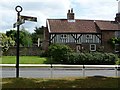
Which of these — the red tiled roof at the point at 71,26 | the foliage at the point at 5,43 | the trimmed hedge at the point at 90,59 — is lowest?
the trimmed hedge at the point at 90,59

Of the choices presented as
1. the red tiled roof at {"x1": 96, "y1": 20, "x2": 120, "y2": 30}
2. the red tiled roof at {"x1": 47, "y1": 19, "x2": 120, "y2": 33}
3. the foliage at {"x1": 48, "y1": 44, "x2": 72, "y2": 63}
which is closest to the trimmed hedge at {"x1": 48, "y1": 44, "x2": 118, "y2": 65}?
the foliage at {"x1": 48, "y1": 44, "x2": 72, "y2": 63}

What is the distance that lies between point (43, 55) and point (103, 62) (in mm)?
14727

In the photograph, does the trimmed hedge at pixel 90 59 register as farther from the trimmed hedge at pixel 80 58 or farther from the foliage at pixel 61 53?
the foliage at pixel 61 53

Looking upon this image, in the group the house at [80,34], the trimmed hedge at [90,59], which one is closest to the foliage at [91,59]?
the trimmed hedge at [90,59]

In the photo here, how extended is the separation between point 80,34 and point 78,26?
168 cm

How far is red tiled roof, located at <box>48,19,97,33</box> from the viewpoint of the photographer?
184 feet

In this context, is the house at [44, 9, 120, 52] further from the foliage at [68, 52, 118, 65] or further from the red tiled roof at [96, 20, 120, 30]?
the foliage at [68, 52, 118, 65]

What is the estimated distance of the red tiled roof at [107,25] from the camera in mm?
57000

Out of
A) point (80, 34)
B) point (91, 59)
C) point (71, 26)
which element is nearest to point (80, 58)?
point (91, 59)

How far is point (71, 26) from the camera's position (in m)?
57.2

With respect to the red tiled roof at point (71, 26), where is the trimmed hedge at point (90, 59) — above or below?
below

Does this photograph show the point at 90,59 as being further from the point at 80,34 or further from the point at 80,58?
the point at 80,34

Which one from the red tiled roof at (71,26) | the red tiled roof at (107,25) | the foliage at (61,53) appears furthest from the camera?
the red tiled roof at (107,25)

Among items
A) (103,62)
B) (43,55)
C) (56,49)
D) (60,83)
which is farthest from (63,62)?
(60,83)
